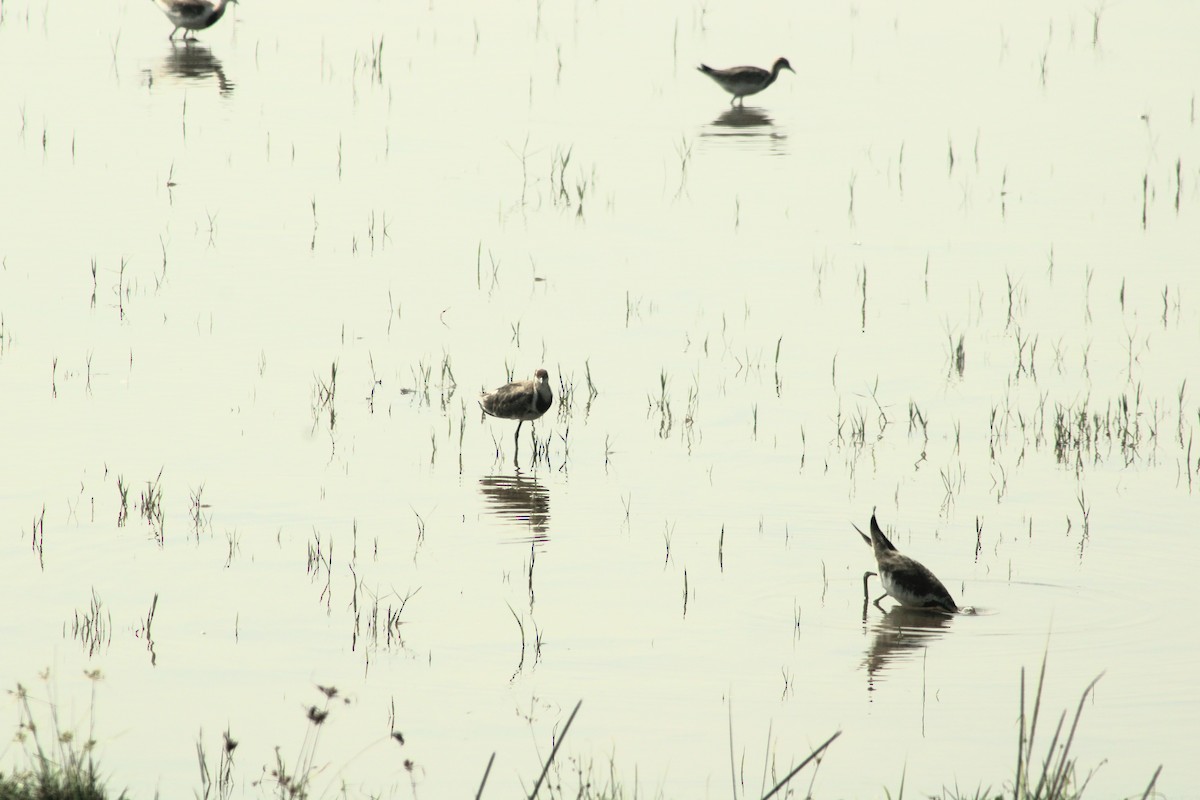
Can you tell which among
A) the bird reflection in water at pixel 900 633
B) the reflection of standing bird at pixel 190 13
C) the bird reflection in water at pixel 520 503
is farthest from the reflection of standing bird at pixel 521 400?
the reflection of standing bird at pixel 190 13

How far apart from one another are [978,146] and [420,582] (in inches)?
501

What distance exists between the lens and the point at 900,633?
25.7 ft

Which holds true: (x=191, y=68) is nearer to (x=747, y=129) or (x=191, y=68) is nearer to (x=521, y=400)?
(x=747, y=129)

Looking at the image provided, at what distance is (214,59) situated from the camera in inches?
910

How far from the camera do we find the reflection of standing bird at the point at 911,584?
782 cm

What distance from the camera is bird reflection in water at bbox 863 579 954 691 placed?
24.9 ft

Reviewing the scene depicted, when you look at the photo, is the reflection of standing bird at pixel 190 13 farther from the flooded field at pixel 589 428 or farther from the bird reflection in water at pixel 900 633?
the bird reflection in water at pixel 900 633

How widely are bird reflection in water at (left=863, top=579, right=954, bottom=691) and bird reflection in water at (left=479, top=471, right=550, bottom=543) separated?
1.79 metres

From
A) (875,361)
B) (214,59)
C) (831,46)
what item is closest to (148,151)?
(214,59)

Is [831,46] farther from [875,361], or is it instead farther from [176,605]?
[176,605]

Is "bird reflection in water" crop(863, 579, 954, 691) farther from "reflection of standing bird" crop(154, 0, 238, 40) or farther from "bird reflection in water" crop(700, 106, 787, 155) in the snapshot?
"reflection of standing bird" crop(154, 0, 238, 40)

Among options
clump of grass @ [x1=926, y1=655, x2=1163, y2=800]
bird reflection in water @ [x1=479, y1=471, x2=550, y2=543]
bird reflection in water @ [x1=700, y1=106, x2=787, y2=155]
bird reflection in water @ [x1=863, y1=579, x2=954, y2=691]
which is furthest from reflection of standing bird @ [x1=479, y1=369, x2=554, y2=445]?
bird reflection in water @ [x1=700, y1=106, x2=787, y2=155]

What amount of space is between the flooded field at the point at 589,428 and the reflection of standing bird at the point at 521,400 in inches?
9.7

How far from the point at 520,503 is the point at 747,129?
39.0ft
